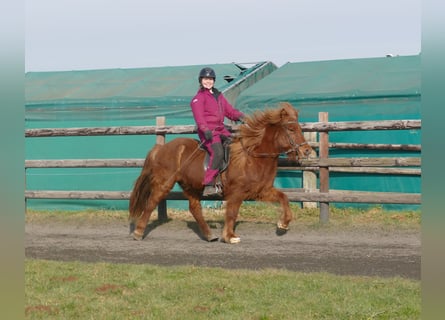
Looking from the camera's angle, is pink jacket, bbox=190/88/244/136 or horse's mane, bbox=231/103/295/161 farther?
horse's mane, bbox=231/103/295/161

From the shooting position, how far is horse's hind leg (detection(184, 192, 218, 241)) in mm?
10523

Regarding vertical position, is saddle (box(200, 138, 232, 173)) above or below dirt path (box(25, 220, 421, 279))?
above

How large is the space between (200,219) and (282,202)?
4.40ft

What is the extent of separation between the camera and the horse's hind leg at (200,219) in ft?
34.5

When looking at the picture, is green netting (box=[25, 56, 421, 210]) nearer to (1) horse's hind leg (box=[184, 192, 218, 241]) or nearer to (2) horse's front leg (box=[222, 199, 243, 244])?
(1) horse's hind leg (box=[184, 192, 218, 241])

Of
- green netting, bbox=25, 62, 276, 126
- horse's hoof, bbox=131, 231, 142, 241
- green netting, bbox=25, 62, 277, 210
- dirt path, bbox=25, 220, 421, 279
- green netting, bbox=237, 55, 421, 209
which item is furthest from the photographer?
green netting, bbox=25, 62, 276, 126

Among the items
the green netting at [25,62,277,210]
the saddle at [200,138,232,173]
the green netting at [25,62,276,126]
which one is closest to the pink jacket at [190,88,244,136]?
the saddle at [200,138,232,173]

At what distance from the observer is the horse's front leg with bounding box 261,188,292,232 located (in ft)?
33.6

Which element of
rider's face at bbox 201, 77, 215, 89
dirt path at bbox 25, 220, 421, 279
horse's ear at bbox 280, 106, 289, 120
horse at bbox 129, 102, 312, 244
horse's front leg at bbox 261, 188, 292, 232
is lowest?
dirt path at bbox 25, 220, 421, 279

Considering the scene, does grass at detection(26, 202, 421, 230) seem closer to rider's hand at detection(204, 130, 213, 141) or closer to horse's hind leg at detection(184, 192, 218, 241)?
horse's hind leg at detection(184, 192, 218, 241)

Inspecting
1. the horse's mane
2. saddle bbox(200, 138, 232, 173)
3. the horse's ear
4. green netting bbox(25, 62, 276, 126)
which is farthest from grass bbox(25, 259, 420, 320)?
green netting bbox(25, 62, 276, 126)

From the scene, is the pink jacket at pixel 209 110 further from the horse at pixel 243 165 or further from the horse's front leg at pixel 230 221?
the horse's front leg at pixel 230 221

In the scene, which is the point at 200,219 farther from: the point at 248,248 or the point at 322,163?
the point at 322,163

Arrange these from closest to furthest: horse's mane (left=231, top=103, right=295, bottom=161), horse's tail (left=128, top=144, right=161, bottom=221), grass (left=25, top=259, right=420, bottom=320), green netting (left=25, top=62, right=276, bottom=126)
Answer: grass (left=25, top=259, right=420, bottom=320), horse's mane (left=231, top=103, right=295, bottom=161), horse's tail (left=128, top=144, right=161, bottom=221), green netting (left=25, top=62, right=276, bottom=126)
